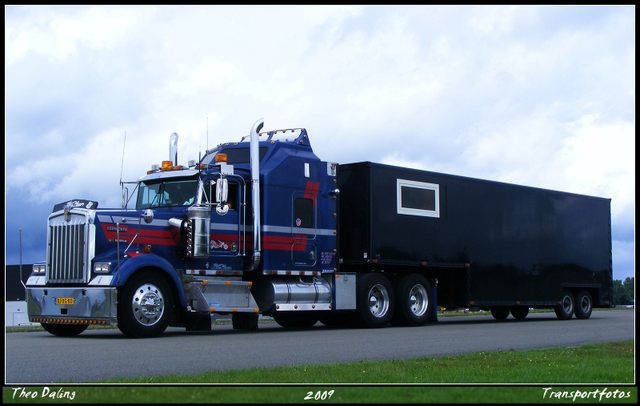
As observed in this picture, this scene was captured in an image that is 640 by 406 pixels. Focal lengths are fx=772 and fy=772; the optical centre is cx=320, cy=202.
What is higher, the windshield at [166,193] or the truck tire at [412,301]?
the windshield at [166,193]

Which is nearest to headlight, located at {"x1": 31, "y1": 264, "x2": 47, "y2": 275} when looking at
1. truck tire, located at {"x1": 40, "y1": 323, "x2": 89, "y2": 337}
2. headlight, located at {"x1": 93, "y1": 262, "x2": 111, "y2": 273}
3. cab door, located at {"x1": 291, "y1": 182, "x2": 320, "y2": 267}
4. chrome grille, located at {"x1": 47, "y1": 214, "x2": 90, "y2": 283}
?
chrome grille, located at {"x1": 47, "y1": 214, "x2": 90, "y2": 283}

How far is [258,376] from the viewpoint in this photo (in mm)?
7695

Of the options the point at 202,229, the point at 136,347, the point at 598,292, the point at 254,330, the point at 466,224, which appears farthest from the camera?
the point at 598,292

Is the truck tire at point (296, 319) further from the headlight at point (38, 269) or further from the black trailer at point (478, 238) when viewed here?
the headlight at point (38, 269)

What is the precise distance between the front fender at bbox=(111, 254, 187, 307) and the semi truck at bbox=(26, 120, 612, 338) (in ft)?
0.09

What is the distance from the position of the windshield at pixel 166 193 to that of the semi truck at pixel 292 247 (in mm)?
29

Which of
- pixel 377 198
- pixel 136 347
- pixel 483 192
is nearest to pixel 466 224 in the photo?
pixel 483 192

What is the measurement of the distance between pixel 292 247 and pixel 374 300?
2.73 metres

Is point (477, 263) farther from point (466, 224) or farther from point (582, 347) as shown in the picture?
point (582, 347)

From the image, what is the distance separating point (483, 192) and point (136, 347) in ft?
37.9

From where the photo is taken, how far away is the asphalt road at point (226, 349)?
8500mm

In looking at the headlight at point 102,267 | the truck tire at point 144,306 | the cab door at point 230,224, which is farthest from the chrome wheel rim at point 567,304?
the headlight at point 102,267

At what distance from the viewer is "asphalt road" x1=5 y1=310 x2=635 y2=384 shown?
27.9ft

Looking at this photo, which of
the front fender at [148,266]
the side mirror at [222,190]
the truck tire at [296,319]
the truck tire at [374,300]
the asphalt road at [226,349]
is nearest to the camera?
the asphalt road at [226,349]
